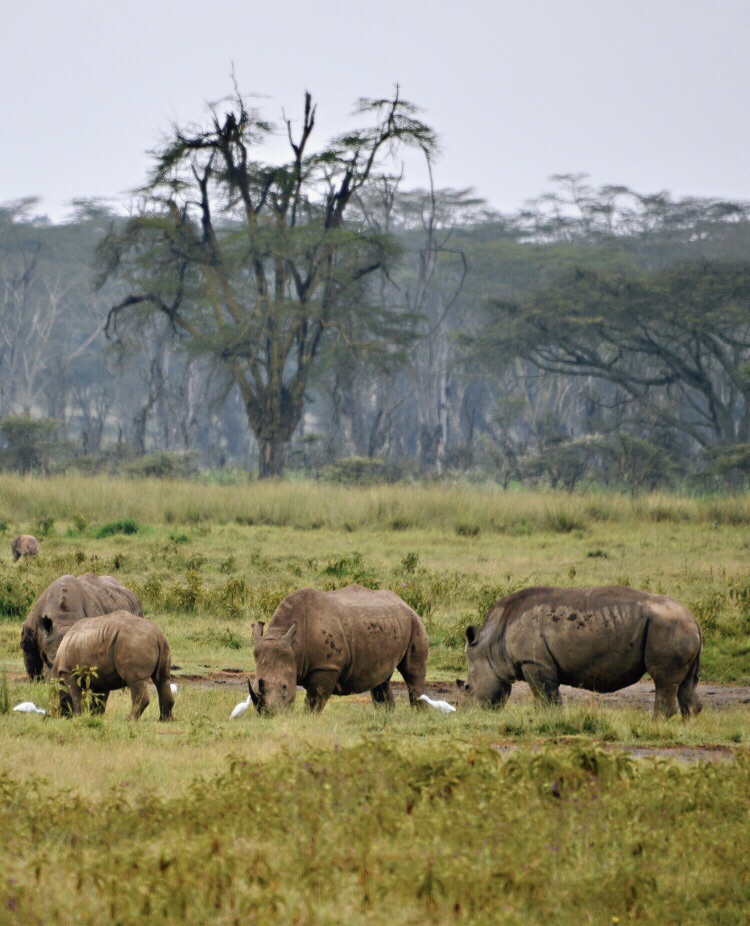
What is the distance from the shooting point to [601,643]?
8383mm

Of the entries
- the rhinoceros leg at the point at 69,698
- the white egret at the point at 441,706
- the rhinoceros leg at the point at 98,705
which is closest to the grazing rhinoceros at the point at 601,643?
the white egret at the point at 441,706

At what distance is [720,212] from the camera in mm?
49906

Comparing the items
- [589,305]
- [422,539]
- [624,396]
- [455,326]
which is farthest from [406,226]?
[422,539]

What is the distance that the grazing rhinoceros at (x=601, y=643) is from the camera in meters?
8.30

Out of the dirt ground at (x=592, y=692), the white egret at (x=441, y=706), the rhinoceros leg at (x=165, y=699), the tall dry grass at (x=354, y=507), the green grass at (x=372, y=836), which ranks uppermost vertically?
the green grass at (x=372, y=836)

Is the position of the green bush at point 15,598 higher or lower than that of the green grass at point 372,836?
lower

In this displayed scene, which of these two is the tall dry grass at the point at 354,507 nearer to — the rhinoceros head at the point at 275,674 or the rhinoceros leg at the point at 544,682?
the rhinoceros leg at the point at 544,682

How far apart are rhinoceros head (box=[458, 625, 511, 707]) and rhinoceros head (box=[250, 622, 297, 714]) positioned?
4.36ft

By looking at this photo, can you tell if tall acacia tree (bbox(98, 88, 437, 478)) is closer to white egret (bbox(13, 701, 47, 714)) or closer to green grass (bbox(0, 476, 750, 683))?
green grass (bbox(0, 476, 750, 683))

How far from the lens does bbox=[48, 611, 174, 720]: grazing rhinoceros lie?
27.4ft

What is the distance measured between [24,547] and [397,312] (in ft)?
82.0

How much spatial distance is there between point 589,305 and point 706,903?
110 ft

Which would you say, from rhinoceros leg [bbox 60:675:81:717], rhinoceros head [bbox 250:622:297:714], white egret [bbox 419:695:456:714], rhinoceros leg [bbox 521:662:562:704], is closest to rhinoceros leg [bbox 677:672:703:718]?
rhinoceros leg [bbox 521:662:562:704]

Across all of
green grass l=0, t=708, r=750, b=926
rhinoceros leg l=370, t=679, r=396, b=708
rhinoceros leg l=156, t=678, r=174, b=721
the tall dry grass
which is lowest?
the tall dry grass
